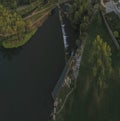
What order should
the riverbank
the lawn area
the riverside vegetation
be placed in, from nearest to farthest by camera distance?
the lawn area
the riverside vegetation
the riverbank

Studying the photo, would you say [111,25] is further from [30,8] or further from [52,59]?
[30,8]

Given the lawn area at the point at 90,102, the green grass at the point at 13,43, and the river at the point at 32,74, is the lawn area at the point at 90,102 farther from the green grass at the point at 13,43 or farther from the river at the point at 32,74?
the green grass at the point at 13,43

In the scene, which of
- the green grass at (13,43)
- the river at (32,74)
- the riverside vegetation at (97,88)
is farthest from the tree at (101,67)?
the green grass at (13,43)

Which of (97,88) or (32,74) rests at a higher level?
(32,74)

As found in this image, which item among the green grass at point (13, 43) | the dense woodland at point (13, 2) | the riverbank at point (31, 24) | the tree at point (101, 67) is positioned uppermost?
the dense woodland at point (13, 2)

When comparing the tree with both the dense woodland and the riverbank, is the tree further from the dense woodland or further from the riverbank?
the dense woodland

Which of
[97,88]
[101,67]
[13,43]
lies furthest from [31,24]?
[97,88]

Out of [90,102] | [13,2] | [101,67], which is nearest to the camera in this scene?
[90,102]

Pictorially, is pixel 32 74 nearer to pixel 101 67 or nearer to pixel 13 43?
pixel 13 43

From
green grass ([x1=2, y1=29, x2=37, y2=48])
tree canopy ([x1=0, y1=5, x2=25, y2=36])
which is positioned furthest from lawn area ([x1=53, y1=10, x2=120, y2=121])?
tree canopy ([x1=0, y1=5, x2=25, y2=36])
